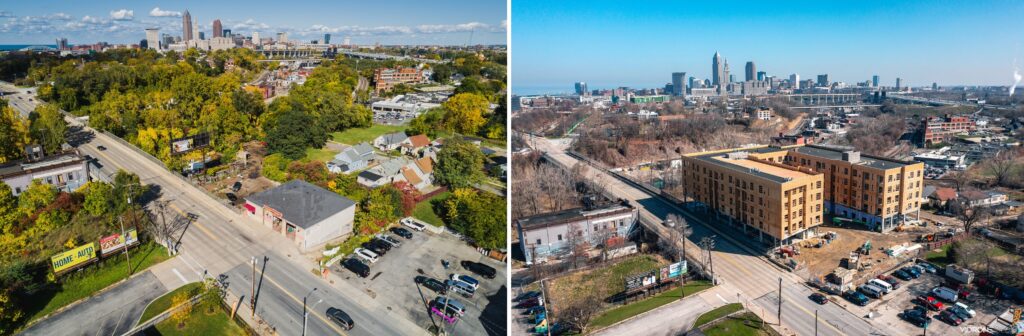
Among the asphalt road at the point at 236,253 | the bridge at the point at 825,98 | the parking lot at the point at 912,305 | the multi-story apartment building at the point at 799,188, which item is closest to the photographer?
the asphalt road at the point at 236,253

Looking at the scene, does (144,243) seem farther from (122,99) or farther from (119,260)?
(122,99)

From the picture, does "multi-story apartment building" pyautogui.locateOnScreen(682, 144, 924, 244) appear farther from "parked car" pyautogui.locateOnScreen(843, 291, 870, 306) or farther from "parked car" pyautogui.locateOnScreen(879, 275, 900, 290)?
"parked car" pyautogui.locateOnScreen(843, 291, 870, 306)

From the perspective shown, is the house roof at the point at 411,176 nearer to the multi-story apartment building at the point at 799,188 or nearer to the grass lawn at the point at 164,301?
the grass lawn at the point at 164,301

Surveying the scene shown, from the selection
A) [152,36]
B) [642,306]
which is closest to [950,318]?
[642,306]

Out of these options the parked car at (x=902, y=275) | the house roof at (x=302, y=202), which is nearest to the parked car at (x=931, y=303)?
the parked car at (x=902, y=275)

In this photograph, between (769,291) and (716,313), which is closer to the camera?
(716,313)

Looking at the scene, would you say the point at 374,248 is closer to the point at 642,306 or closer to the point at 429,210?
the point at 429,210
